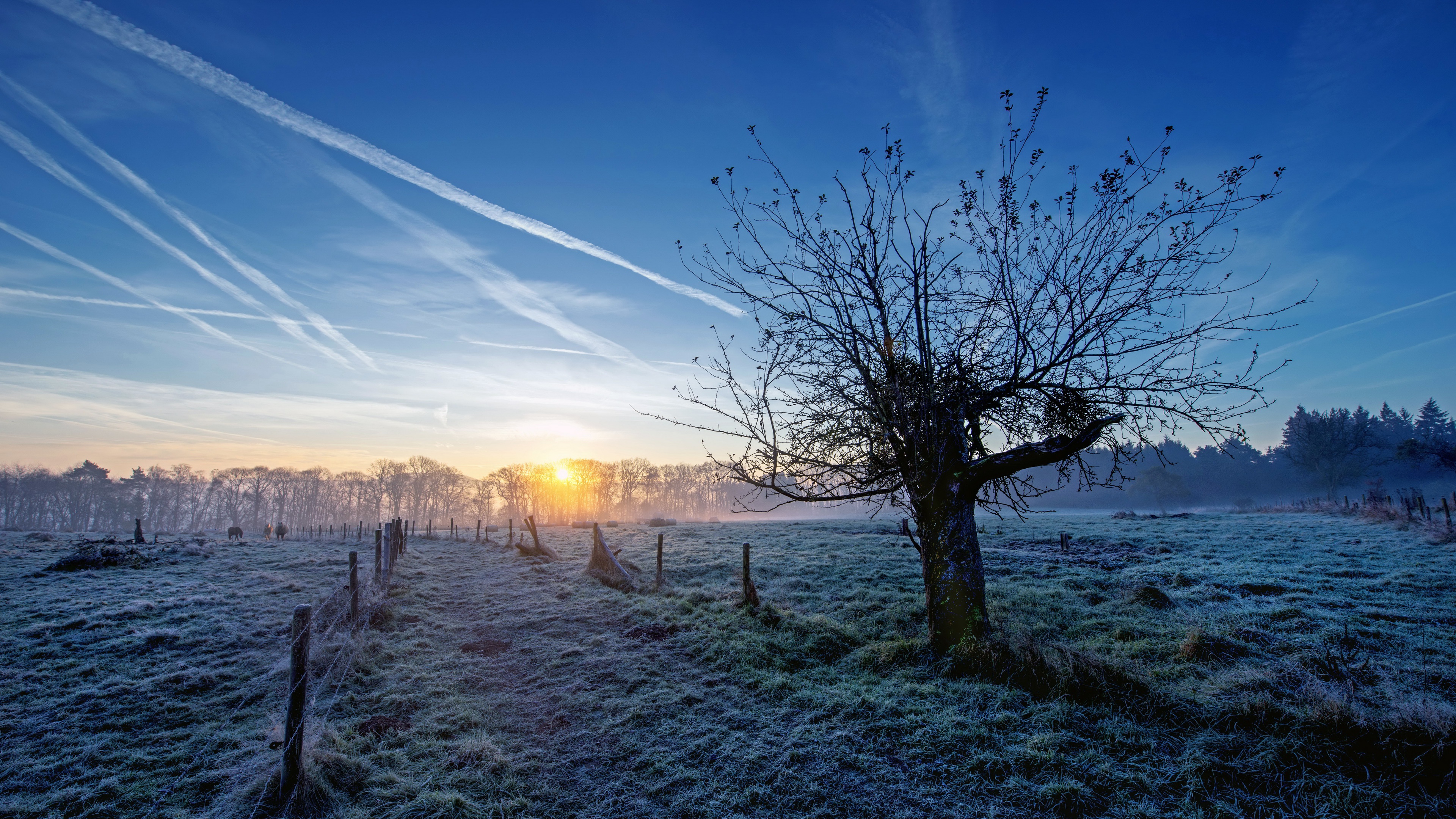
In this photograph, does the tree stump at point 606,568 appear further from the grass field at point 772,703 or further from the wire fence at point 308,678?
the wire fence at point 308,678

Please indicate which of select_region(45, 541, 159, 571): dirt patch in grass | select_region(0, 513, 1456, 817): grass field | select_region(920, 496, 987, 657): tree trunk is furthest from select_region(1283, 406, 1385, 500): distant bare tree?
select_region(45, 541, 159, 571): dirt patch in grass

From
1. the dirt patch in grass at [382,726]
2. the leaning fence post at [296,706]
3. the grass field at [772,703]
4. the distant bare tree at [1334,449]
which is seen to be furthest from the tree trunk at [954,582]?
the distant bare tree at [1334,449]

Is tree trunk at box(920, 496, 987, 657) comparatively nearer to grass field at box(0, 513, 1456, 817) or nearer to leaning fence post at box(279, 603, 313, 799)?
grass field at box(0, 513, 1456, 817)

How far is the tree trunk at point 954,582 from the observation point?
7.55 m

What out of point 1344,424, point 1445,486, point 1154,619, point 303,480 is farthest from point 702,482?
point 1445,486

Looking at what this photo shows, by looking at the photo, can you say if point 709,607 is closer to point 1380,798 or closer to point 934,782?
point 934,782

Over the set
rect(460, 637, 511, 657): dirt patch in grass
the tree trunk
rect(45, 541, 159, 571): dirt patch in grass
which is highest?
the tree trunk

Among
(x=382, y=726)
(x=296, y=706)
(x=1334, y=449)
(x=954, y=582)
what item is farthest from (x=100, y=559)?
(x=1334, y=449)

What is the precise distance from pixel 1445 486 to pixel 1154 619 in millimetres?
98833

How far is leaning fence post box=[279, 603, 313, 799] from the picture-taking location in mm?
4910

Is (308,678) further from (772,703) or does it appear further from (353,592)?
(772,703)

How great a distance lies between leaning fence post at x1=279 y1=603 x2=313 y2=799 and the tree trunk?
7422 mm

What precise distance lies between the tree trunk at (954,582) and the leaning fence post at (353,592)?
33.9 ft

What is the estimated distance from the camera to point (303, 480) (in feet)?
294
